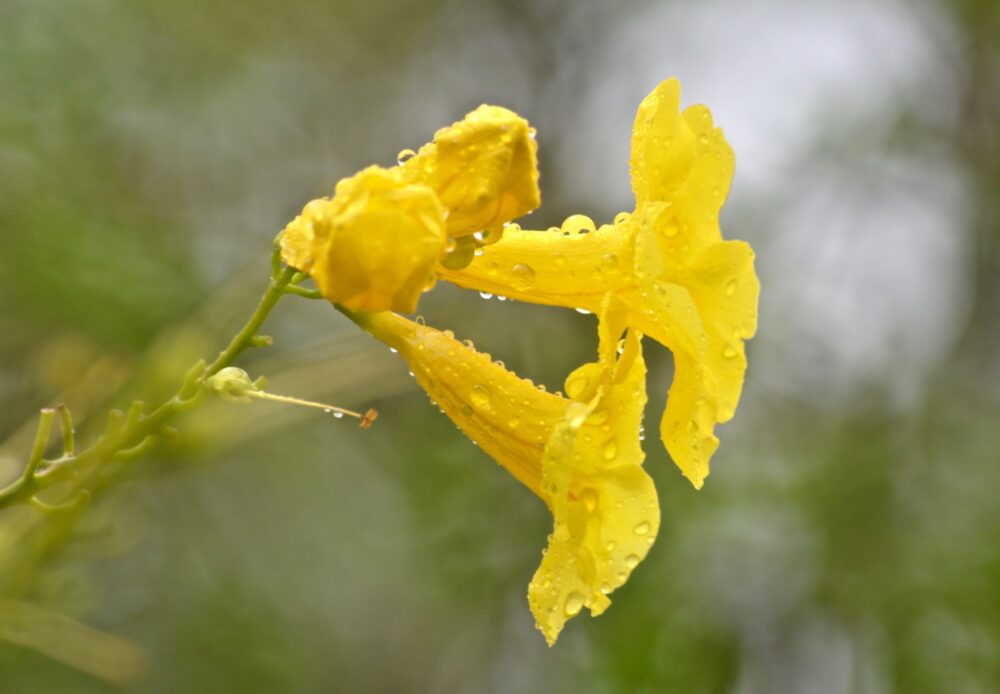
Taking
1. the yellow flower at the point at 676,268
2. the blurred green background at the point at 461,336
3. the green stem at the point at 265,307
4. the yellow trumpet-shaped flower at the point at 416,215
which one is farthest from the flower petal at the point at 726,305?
the blurred green background at the point at 461,336

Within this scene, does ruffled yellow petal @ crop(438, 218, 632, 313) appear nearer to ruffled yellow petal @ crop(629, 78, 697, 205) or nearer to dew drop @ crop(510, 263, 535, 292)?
dew drop @ crop(510, 263, 535, 292)

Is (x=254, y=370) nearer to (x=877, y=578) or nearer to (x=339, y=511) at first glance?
(x=339, y=511)

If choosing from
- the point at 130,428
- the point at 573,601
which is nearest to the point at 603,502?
the point at 573,601

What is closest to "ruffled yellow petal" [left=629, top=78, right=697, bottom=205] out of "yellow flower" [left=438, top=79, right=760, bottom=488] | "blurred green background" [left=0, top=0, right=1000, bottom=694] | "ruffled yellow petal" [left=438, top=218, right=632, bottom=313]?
"yellow flower" [left=438, top=79, right=760, bottom=488]

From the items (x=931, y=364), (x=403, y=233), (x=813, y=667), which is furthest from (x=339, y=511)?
(x=403, y=233)

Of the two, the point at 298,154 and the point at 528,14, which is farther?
the point at 528,14
